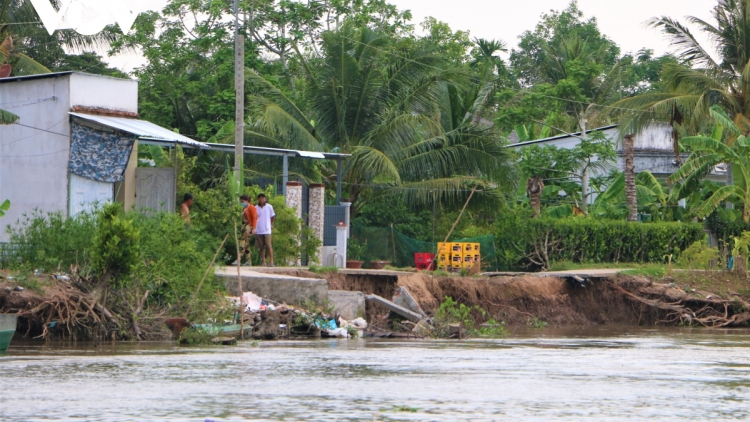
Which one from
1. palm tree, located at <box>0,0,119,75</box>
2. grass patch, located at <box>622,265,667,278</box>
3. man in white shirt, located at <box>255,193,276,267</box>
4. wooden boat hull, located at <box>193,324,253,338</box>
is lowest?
wooden boat hull, located at <box>193,324,253,338</box>

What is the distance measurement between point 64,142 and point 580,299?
11.3 meters

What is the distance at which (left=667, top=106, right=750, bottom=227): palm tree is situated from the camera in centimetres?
2864

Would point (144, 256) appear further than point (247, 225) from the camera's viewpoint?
No

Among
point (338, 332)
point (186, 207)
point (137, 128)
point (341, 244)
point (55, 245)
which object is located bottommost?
point (338, 332)

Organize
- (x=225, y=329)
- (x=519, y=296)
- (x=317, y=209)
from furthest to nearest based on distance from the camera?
(x=317, y=209) → (x=519, y=296) → (x=225, y=329)

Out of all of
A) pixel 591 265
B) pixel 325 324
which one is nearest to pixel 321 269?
pixel 325 324

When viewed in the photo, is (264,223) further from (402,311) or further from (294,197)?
(402,311)

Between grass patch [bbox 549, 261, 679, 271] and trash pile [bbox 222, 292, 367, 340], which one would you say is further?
grass patch [bbox 549, 261, 679, 271]

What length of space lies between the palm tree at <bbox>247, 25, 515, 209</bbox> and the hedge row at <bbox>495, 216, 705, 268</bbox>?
142cm

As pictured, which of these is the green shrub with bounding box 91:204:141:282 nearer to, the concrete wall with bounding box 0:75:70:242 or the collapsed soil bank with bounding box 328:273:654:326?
the concrete wall with bounding box 0:75:70:242

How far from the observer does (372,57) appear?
2986 cm

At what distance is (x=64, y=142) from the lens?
2139 cm

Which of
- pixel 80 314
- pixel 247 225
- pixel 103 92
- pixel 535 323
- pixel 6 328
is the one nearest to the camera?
pixel 6 328

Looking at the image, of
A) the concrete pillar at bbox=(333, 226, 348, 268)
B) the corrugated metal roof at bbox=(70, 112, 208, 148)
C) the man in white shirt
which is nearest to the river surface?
the man in white shirt
